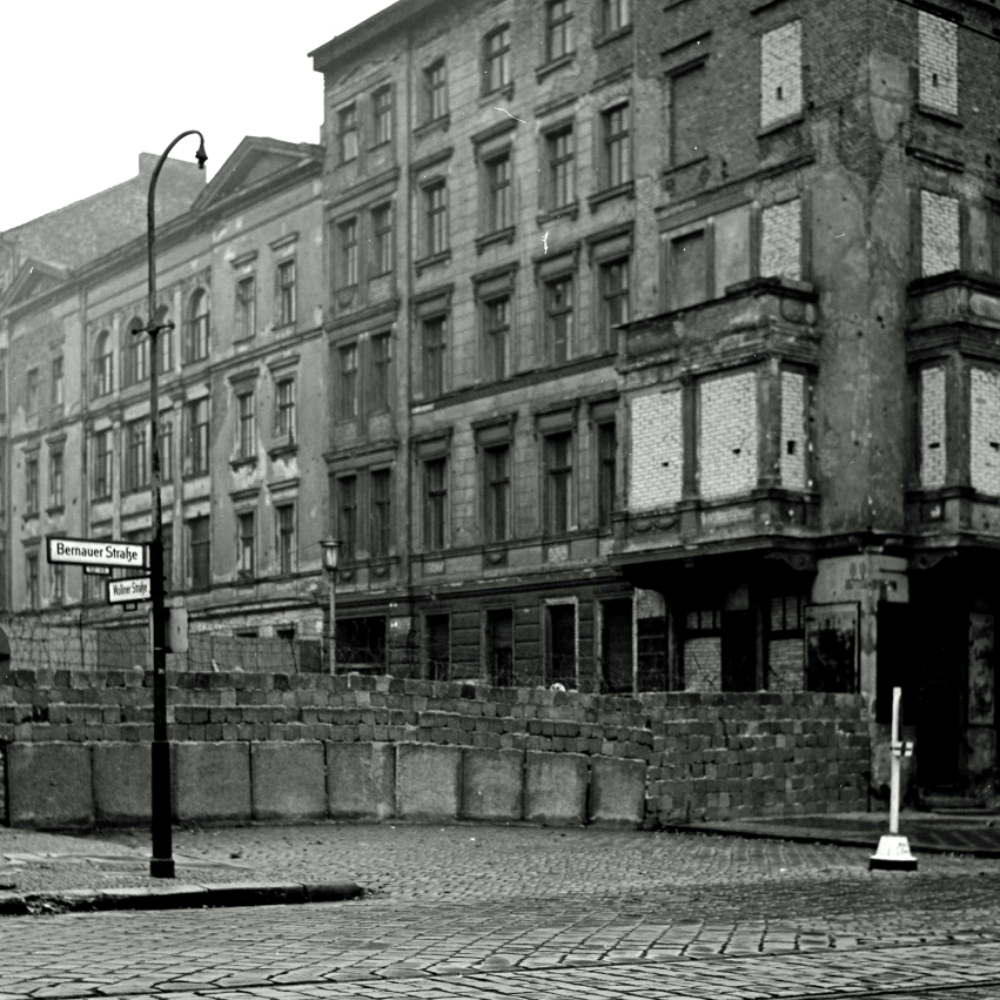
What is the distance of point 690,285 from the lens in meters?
37.0

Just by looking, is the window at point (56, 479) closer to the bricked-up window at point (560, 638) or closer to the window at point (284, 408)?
the window at point (284, 408)

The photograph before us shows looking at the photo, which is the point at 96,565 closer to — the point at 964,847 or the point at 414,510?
the point at 964,847

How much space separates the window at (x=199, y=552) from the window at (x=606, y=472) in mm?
16759

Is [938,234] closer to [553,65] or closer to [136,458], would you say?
[553,65]

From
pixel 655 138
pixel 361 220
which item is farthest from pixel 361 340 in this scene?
pixel 655 138

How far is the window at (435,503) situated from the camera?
43.6 metres

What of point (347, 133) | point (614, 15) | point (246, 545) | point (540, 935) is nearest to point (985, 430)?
point (614, 15)

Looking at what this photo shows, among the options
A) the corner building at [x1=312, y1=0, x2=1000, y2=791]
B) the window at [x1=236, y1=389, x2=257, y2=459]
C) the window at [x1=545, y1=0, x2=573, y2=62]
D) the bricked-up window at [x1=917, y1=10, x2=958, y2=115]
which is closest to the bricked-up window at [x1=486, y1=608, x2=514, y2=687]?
the corner building at [x1=312, y1=0, x2=1000, y2=791]

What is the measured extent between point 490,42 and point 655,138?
22.4 ft

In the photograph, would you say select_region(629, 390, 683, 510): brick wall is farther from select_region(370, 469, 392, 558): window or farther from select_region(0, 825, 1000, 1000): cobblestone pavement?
select_region(0, 825, 1000, 1000): cobblestone pavement

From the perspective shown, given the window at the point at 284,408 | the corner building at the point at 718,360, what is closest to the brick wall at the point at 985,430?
the corner building at the point at 718,360

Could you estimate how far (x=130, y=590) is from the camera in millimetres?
17219

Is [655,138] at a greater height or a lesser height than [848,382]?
greater

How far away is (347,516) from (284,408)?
13.9ft
